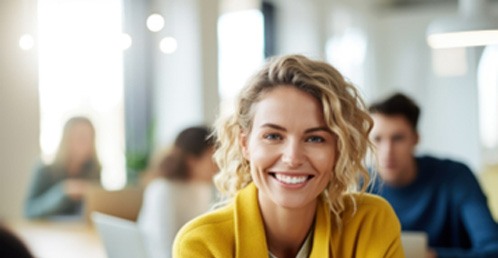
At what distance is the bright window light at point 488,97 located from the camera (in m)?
5.69

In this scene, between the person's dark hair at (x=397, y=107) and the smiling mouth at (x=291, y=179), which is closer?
the smiling mouth at (x=291, y=179)

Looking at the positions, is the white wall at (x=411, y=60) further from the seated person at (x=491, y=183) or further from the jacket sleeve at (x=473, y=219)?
the jacket sleeve at (x=473, y=219)

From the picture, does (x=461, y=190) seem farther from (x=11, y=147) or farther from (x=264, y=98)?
(x=11, y=147)

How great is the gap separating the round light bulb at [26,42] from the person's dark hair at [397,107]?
1.12 metres

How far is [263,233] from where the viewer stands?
1271 mm

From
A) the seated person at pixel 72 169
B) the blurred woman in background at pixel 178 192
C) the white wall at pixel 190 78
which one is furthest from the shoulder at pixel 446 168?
the white wall at pixel 190 78

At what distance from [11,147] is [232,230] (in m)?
0.42

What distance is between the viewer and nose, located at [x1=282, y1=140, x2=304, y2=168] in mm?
1197

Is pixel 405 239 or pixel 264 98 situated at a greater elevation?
pixel 264 98

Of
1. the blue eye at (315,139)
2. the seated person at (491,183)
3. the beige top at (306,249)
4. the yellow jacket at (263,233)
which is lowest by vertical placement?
the seated person at (491,183)

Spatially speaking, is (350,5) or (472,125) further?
(350,5)

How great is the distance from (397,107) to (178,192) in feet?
2.34

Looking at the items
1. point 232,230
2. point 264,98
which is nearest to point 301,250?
point 232,230

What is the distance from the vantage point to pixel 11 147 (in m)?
Result: 1.36
